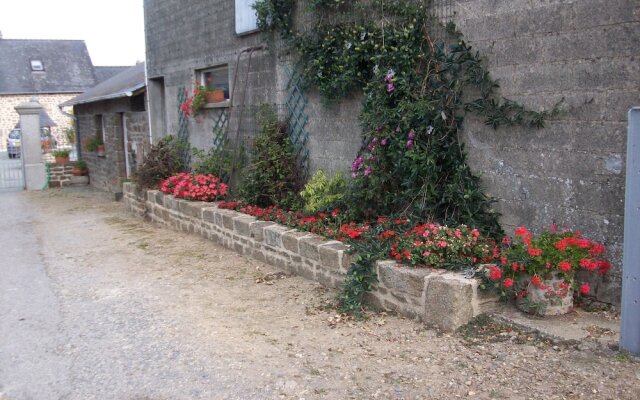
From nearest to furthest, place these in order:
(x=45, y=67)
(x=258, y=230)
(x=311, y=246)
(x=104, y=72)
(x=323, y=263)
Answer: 1. (x=323, y=263)
2. (x=311, y=246)
3. (x=258, y=230)
4. (x=45, y=67)
5. (x=104, y=72)

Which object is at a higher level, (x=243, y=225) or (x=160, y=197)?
(x=160, y=197)

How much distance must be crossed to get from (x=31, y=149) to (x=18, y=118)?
25.6 m

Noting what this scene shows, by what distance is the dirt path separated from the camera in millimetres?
3713

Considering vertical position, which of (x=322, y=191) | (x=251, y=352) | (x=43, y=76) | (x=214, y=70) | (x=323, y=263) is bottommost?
(x=251, y=352)

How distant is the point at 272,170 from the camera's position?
7.91 m

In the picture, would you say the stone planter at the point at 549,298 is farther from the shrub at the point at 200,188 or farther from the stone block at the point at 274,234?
the shrub at the point at 200,188

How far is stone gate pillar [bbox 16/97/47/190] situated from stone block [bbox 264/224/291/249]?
1240cm

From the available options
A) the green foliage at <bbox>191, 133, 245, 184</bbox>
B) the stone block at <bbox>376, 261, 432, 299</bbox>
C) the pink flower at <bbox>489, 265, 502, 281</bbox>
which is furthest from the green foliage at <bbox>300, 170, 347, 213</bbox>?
the pink flower at <bbox>489, 265, 502, 281</bbox>

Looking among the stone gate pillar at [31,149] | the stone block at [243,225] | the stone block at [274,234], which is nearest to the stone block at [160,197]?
the stone block at [243,225]

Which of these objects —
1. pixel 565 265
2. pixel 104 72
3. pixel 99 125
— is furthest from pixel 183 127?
pixel 104 72

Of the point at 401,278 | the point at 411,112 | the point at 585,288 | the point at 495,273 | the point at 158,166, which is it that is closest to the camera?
the point at 585,288

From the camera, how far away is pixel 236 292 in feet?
19.9

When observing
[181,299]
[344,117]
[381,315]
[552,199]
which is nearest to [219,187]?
[344,117]

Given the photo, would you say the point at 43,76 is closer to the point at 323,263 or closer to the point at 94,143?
the point at 94,143
